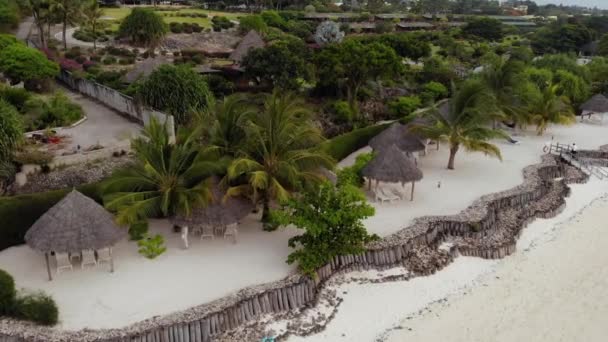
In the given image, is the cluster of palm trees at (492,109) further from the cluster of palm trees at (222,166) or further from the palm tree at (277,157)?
the palm tree at (277,157)

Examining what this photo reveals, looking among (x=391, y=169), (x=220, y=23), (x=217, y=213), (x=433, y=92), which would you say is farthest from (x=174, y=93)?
(x=220, y=23)

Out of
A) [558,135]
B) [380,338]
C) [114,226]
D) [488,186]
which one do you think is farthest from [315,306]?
[558,135]

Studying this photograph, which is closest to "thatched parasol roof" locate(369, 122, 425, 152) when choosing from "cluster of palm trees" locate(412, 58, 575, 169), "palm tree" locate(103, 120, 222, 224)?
"cluster of palm trees" locate(412, 58, 575, 169)

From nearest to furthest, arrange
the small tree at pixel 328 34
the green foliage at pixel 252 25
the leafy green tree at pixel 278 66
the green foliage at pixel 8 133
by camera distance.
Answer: the green foliage at pixel 8 133, the leafy green tree at pixel 278 66, the small tree at pixel 328 34, the green foliage at pixel 252 25

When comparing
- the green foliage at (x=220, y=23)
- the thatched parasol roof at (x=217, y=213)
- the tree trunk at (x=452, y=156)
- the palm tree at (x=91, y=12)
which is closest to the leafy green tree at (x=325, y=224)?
the thatched parasol roof at (x=217, y=213)

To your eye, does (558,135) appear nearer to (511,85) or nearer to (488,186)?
(511,85)

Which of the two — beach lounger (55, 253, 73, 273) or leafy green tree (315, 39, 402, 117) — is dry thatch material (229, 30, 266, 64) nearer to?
leafy green tree (315, 39, 402, 117)

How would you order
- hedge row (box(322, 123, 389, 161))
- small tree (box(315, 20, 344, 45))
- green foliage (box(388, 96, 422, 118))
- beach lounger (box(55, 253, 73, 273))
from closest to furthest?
beach lounger (box(55, 253, 73, 273))
hedge row (box(322, 123, 389, 161))
green foliage (box(388, 96, 422, 118))
small tree (box(315, 20, 344, 45))
